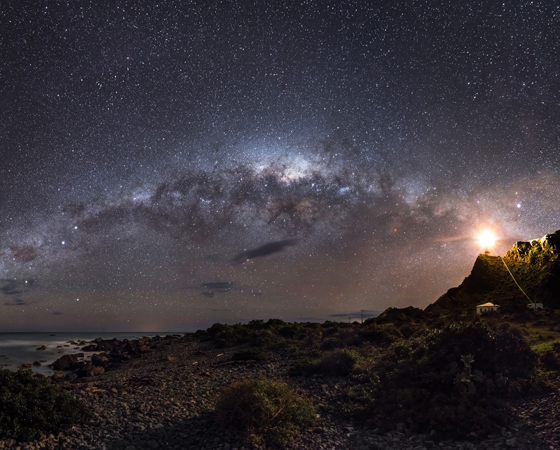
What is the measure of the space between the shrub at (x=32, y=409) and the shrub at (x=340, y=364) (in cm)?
877

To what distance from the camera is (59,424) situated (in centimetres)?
1214

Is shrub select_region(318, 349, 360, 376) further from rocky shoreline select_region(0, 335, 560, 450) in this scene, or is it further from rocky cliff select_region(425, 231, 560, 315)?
rocky cliff select_region(425, 231, 560, 315)

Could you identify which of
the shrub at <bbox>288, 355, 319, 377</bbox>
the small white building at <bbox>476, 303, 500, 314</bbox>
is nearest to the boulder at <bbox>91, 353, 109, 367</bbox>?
the shrub at <bbox>288, 355, 319, 377</bbox>

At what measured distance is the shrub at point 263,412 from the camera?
1156 centimetres

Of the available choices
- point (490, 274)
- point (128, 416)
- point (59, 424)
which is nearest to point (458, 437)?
point (128, 416)

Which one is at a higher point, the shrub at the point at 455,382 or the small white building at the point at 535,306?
the small white building at the point at 535,306

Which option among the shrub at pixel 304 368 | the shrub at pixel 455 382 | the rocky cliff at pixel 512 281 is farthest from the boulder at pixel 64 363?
the rocky cliff at pixel 512 281

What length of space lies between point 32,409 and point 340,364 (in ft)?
34.4

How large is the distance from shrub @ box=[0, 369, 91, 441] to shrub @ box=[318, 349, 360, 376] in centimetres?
877

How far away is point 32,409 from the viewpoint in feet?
39.5

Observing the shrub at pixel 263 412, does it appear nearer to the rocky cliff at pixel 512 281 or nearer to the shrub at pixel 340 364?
the shrub at pixel 340 364

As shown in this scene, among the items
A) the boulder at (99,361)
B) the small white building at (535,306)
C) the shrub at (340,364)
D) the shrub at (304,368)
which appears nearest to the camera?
the shrub at (340,364)

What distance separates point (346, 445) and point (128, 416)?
6.37 meters

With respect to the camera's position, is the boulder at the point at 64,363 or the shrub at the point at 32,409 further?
the boulder at the point at 64,363
